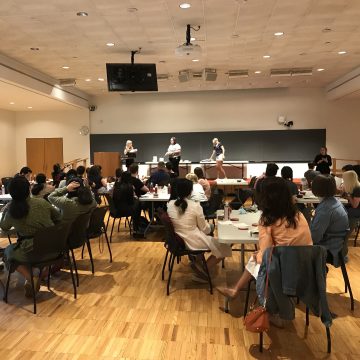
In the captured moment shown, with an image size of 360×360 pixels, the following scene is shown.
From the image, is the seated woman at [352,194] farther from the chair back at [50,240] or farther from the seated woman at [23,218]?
the seated woman at [23,218]

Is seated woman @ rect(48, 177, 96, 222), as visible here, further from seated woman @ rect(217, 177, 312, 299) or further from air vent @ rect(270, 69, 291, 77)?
air vent @ rect(270, 69, 291, 77)

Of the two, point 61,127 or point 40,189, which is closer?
point 40,189

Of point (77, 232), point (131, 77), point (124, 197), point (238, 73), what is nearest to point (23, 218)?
point (77, 232)

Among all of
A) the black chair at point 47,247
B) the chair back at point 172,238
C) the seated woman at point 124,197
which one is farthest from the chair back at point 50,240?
the seated woman at point 124,197

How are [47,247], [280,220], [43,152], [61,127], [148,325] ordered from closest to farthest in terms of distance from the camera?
[280,220] < [148,325] < [47,247] < [61,127] < [43,152]

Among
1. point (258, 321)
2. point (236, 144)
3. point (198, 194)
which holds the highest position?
point (236, 144)

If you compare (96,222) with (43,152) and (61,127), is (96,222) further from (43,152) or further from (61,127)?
(43,152)

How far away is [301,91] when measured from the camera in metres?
13.8

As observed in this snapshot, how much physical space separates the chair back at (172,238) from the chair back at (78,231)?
964 mm

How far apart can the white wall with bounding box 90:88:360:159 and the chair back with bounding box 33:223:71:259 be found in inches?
435

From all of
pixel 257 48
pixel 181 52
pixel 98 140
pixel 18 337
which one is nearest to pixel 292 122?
pixel 257 48

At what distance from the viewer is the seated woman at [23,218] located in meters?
3.55

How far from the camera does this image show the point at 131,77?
7719 mm

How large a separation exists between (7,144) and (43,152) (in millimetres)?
1371
